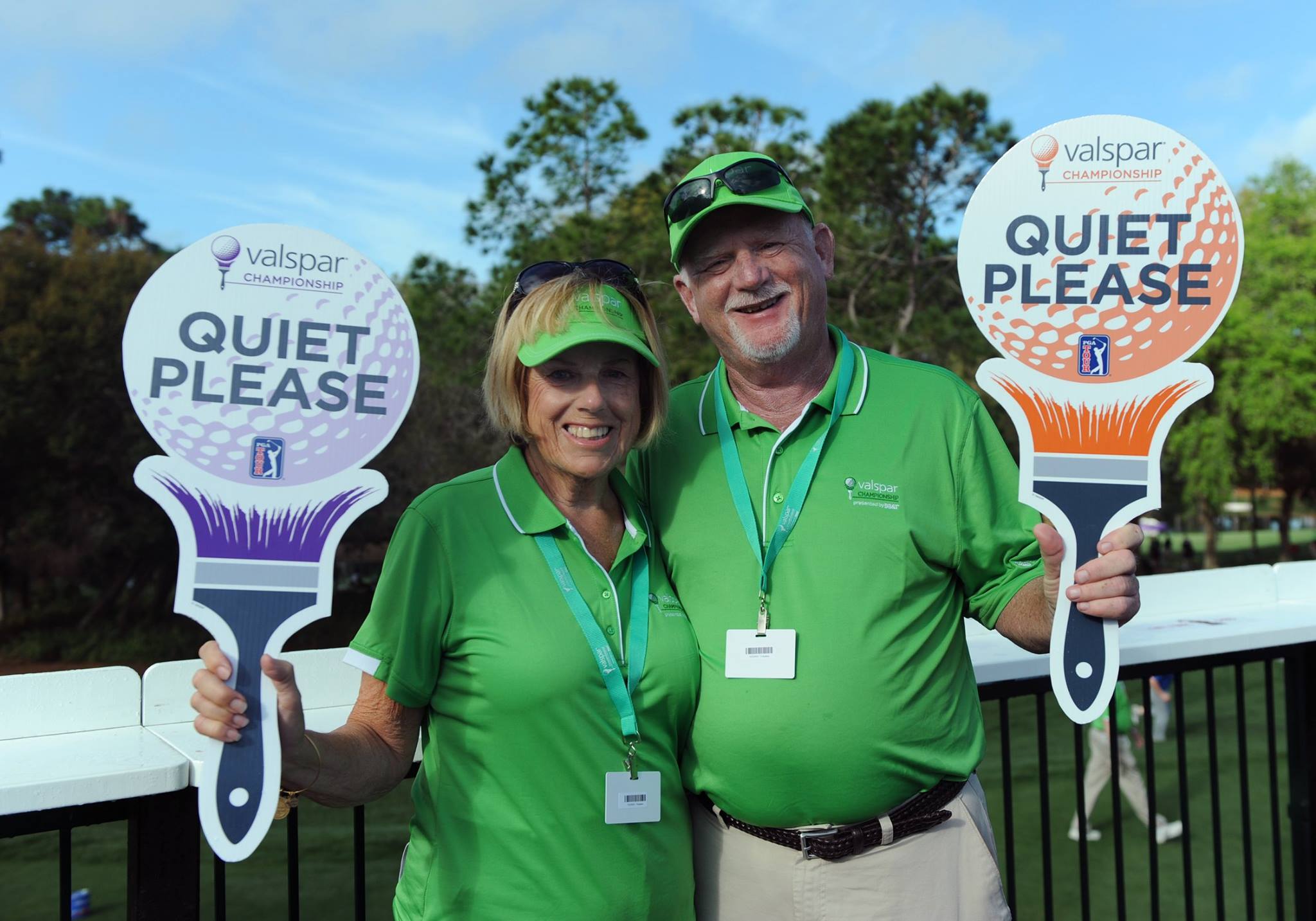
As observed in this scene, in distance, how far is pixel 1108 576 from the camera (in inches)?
74.2

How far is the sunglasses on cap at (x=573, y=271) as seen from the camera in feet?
6.51

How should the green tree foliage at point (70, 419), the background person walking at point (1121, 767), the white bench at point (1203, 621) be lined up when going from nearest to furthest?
1. the white bench at point (1203, 621)
2. the background person walking at point (1121, 767)
3. the green tree foliage at point (70, 419)

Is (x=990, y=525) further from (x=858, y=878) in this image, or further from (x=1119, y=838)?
(x=1119, y=838)

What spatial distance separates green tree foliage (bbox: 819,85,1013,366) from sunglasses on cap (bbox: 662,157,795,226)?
582 inches

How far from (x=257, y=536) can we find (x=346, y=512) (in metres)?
0.14

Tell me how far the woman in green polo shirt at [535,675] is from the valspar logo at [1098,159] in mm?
829

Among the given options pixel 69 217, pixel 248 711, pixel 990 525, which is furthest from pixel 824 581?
pixel 69 217

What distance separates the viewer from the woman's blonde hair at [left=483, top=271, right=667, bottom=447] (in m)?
1.93

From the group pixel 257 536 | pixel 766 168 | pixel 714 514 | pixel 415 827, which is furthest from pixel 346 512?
pixel 766 168

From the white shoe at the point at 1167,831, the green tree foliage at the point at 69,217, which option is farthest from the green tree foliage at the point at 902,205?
the green tree foliage at the point at 69,217

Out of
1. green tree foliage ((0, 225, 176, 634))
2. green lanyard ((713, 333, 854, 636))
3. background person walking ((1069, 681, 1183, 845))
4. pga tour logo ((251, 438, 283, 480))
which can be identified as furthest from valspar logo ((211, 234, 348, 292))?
green tree foliage ((0, 225, 176, 634))

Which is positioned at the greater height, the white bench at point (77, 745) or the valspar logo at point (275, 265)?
the valspar logo at point (275, 265)

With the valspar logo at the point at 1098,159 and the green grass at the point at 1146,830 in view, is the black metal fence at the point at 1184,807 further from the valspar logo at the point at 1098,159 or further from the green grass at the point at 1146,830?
the valspar logo at the point at 1098,159

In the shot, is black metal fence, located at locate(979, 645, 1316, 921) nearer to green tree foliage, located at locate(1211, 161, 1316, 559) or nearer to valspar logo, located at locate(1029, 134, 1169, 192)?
valspar logo, located at locate(1029, 134, 1169, 192)
